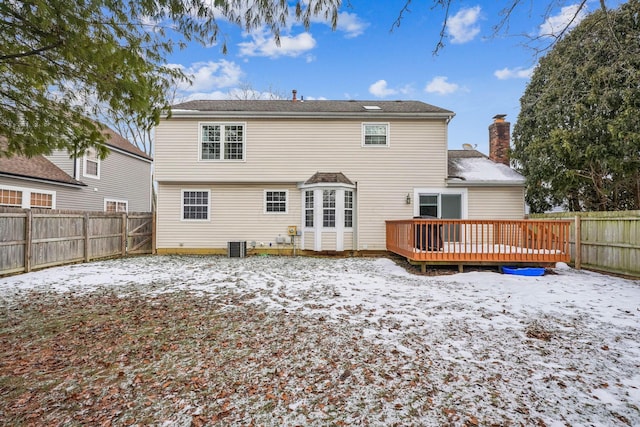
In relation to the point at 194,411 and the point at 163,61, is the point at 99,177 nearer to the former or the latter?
the point at 163,61

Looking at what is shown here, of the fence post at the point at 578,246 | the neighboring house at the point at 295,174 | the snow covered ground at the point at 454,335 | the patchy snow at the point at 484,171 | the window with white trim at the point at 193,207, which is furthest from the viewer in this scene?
the window with white trim at the point at 193,207

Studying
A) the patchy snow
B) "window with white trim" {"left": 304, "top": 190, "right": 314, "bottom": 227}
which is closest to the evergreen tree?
the patchy snow

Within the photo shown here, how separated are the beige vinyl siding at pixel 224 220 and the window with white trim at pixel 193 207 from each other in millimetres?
149

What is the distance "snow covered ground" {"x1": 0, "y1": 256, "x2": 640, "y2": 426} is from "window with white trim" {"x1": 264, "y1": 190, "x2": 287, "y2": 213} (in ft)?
12.6

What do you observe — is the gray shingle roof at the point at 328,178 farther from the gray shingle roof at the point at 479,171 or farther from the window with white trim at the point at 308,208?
the gray shingle roof at the point at 479,171

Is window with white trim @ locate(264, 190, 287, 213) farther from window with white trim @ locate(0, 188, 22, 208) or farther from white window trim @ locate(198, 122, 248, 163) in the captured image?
window with white trim @ locate(0, 188, 22, 208)

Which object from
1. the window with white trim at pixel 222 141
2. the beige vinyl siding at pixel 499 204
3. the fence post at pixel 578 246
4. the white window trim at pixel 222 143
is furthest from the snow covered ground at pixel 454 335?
the window with white trim at pixel 222 141

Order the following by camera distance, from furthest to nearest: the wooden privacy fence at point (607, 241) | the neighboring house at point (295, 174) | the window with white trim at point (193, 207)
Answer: the window with white trim at point (193, 207), the neighboring house at point (295, 174), the wooden privacy fence at point (607, 241)

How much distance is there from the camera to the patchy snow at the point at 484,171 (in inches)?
451

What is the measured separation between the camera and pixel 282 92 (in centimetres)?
2389

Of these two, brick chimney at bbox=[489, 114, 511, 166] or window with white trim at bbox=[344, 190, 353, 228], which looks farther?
brick chimney at bbox=[489, 114, 511, 166]

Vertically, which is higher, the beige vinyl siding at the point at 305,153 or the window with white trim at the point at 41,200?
the beige vinyl siding at the point at 305,153

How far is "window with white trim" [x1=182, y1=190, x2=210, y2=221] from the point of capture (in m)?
12.0

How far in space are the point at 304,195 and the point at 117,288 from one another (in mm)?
6712
